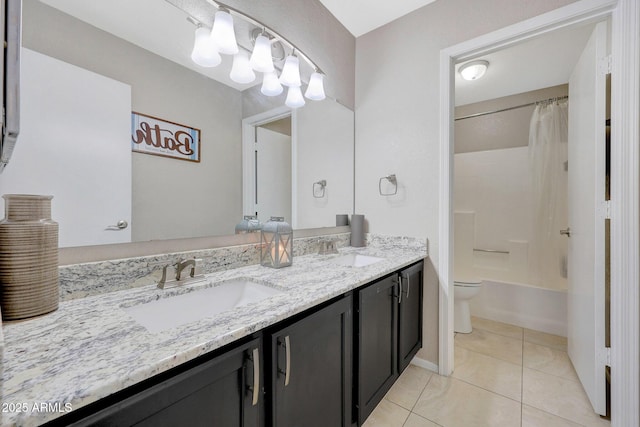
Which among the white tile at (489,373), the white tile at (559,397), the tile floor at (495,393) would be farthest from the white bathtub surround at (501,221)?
the white tile at (559,397)

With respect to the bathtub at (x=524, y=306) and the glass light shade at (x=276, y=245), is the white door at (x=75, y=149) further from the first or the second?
the bathtub at (x=524, y=306)

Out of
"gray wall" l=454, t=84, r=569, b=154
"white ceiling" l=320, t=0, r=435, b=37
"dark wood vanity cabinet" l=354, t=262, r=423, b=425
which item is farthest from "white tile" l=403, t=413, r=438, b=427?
"gray wall" l=454, t=84, r=569, b=154

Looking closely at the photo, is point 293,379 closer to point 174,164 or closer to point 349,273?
point 349,273

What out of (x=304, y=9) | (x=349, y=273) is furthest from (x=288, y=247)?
(x=304, y=9)

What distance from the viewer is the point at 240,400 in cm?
72

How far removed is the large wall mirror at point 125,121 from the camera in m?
0.85

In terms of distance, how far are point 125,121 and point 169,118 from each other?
0.55ft

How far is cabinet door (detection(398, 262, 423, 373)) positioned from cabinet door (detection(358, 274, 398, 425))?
7 centimetres

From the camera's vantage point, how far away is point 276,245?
4.53 ft

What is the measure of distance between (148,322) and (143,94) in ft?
2.79

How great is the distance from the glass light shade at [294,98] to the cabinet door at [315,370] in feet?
4.08

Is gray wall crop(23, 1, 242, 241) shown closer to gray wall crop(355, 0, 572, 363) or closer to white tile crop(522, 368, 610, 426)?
gray wall crop(355, 0, 572, 363)

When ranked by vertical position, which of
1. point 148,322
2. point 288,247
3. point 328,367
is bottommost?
point 328,367

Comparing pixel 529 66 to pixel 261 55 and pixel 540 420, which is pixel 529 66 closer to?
pixel 261 55
